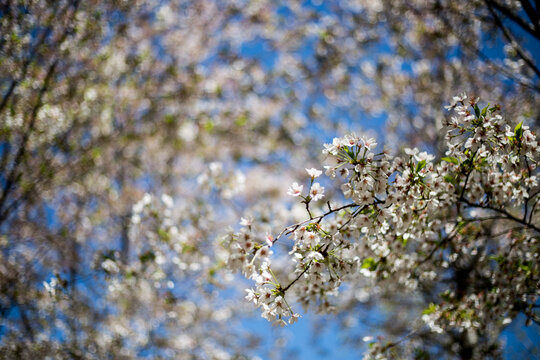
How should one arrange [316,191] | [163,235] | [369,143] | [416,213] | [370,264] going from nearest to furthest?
[369,143], [316,191], [416,213], [370,264], [163,235]

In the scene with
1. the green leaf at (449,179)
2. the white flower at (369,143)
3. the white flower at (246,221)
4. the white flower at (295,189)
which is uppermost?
the green leaf at (449,179)

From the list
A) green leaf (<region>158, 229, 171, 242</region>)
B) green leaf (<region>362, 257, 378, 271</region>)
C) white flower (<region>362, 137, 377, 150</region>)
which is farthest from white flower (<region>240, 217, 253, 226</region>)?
green leaf (<region>158, 229, 171, 242</region>)

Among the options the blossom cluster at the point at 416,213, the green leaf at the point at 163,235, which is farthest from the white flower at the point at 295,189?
the green leaf at the point at 163,235

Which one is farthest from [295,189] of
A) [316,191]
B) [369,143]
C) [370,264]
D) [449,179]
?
[370,264]

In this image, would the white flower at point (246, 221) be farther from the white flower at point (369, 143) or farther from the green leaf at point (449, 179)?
the green leaf at point (449, 179)

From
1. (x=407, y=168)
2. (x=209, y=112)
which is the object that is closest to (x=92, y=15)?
(x=209, y=112)

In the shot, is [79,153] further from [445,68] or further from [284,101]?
[445,68]

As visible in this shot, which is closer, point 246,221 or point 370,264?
point 246,221

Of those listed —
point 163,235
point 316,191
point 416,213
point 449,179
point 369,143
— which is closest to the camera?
point 369,143

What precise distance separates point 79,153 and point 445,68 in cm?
592

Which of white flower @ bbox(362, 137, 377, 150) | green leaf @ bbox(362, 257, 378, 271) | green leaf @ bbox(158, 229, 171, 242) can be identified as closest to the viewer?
white flower @ bbox(362, 137, 377, 150)

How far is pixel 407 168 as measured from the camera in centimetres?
202

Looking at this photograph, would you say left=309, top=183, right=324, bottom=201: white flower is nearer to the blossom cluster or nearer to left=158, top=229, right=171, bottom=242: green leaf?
the blossom cluster

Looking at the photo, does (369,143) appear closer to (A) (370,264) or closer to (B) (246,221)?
(B) (246,221)
